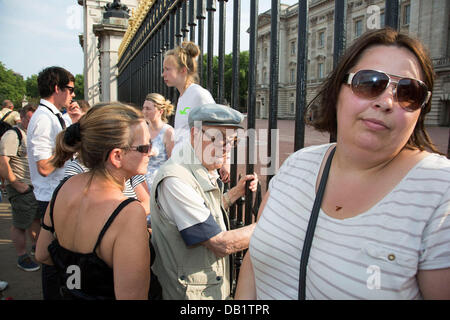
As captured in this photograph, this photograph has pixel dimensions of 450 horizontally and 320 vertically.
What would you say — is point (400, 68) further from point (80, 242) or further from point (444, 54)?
point (444, 54)

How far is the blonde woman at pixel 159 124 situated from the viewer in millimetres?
3635

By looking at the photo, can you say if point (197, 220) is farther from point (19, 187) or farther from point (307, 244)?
point (19, 187)

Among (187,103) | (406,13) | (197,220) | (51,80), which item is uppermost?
(406,13)

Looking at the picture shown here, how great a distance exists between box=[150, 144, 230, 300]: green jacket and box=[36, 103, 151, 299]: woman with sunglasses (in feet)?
0.77

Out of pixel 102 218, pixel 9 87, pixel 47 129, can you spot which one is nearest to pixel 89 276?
pixel 102 218

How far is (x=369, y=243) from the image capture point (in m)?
0.97

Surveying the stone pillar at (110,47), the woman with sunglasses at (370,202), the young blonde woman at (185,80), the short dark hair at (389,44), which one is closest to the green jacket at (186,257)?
the woman with sunglasses at (370,202)

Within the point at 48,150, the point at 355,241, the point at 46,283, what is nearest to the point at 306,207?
the point at 355,241

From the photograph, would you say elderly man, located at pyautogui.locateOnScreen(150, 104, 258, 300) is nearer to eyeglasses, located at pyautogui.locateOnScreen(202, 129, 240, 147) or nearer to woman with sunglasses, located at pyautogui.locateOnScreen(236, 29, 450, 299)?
eyeglasses, located at pyautogui.locateOnScreen(202, 129, 240, 147)

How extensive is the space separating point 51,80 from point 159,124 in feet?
3.79

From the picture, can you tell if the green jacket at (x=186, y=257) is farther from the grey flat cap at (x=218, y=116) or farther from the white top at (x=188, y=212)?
the grey flat cap at (x=218, y=116)

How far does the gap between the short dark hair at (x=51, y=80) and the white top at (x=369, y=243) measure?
3.06m

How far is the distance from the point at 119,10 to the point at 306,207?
7.49 metres

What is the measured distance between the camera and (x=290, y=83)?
141ft
